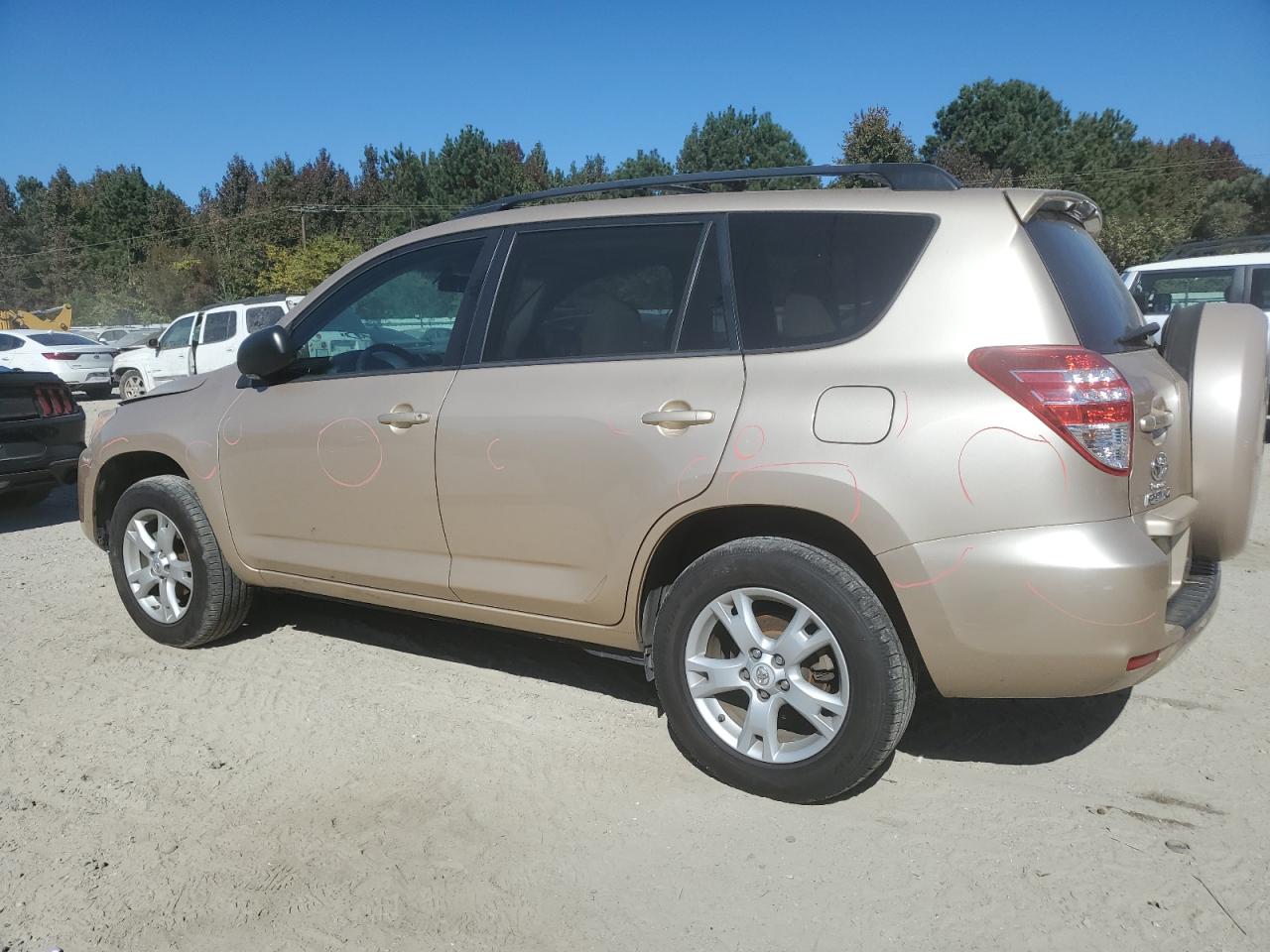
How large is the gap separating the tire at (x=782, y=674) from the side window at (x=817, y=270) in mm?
649

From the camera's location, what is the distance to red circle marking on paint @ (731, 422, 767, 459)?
2857 millimetres

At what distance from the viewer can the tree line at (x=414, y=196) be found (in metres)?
47.1

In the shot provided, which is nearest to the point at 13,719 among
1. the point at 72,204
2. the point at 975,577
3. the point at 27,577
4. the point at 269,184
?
the point at 27,577

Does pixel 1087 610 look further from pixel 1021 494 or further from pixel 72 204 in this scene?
pixel 72 204

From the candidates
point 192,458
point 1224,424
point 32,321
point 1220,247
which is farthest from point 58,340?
point 32,321

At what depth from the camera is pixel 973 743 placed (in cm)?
340

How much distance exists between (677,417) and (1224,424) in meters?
1.79

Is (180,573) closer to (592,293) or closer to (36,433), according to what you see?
(592,293)

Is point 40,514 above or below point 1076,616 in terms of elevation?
below

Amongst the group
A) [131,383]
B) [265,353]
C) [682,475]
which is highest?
[265,353]

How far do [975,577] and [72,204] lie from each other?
76305 mm

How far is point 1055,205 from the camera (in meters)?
3.06

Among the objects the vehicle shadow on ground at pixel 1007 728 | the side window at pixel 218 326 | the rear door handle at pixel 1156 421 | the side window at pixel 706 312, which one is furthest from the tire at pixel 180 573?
the side window at pixel 218 326

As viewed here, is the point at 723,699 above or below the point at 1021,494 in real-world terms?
below
